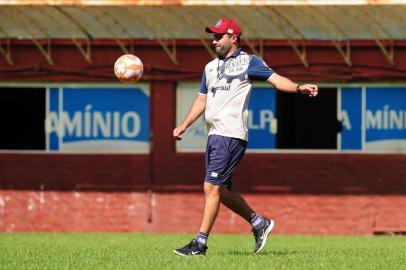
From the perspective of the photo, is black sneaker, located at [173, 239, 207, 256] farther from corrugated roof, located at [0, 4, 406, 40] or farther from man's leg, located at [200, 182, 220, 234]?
corrugated roof, located at [0, 4, 406, 40]

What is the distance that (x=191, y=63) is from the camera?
826 inches

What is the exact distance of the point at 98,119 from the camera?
21.2m

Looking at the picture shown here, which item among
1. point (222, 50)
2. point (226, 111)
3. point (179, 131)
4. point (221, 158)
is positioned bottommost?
point (221, 158)

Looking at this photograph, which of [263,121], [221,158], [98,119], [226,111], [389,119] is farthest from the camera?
[98,119]

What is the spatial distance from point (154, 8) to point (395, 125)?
4.91 metres

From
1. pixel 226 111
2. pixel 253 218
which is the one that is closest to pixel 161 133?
pixel 253 218

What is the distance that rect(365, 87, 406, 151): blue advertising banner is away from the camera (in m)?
20.8

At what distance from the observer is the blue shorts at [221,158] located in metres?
11.6

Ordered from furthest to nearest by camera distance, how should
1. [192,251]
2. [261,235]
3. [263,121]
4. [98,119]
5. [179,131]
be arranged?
1. [98,119]
2. [263,121]
3. [261,235]
4. [179,131]
5. [192,251]

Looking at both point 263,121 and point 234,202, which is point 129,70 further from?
point 263,121

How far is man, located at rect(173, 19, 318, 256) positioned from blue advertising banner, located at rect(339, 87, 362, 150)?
9079mm

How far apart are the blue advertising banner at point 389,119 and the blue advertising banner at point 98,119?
4.21m

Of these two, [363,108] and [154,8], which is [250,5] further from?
[363,108]

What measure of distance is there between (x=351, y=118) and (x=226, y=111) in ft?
30.9
